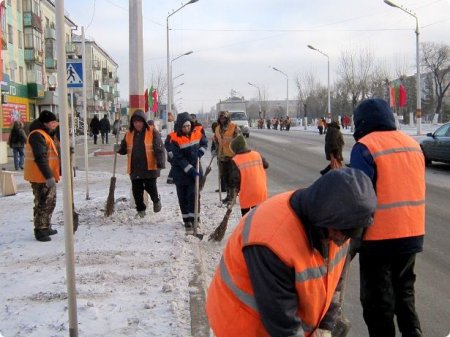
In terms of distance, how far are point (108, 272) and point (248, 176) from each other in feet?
7.62

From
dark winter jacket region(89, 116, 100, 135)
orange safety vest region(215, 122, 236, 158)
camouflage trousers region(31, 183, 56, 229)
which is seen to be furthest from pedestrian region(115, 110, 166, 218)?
dark winter jacket region(89, 116, 100, 135)

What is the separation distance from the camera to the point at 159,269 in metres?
5.74

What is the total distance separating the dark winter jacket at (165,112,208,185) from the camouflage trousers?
5.79ft

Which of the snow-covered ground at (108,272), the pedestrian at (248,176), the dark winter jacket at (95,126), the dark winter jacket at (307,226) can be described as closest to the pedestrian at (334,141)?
the snow-covered ground at (108,272)

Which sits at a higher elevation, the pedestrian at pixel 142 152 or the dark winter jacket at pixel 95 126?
the dark winter jacket at pixel 95 126

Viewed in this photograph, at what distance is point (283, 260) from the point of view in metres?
2.06

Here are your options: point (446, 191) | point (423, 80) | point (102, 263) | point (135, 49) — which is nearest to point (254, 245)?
point (102, 263)

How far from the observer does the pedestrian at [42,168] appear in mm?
7199

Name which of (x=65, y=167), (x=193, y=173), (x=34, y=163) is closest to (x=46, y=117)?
(x=34, y=163)

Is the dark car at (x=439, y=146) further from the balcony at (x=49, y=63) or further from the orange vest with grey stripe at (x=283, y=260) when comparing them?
the balcony at (x=49, y=63)

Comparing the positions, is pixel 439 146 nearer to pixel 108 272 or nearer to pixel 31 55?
pixel 108 272

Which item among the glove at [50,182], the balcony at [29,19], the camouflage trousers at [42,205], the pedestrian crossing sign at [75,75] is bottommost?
the camouflage trousers at [42,205]

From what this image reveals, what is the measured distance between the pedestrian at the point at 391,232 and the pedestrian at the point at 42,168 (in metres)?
4.77

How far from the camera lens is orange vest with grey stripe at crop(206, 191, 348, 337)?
2098mm
